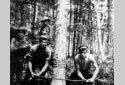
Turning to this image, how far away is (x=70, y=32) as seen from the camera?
481 cm

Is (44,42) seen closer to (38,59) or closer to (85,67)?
(38,59)

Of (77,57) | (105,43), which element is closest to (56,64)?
(77,57)

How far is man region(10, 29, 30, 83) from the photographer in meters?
4.90

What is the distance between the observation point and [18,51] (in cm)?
491

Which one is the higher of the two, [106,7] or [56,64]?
[106,7]

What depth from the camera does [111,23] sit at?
4785 mm

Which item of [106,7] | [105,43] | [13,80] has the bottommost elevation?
[13,80]

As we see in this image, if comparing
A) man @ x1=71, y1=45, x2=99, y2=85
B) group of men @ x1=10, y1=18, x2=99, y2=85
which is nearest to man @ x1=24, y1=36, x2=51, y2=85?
group of men @ x1=10, y1=18, x2=99, y2=85

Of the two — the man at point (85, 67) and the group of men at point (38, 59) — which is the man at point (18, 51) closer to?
the group of men at point (38, 59)

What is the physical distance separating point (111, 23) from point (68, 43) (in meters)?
0.48

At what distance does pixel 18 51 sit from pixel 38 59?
0.23 metres

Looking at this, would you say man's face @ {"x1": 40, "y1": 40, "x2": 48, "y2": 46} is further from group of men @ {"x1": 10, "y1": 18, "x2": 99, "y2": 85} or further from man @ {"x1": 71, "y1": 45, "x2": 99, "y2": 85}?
man @ {"x1": 71, "y1": 45, "x2": 99, "y2": 85}

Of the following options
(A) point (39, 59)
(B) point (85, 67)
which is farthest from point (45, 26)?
(B) point (85, 67)

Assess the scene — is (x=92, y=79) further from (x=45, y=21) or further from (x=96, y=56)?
(x=45, y=21)
